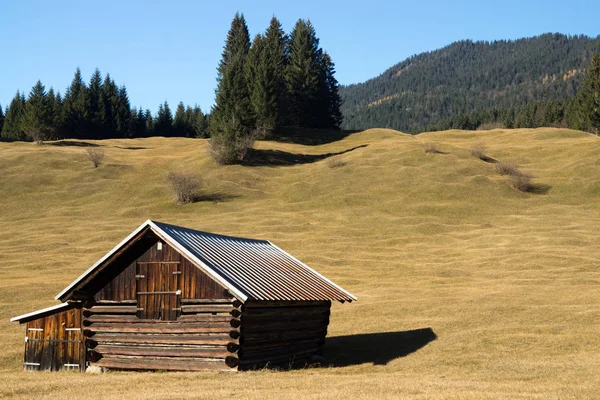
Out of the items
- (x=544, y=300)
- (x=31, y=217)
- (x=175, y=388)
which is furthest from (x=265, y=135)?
(x=175, y=388)

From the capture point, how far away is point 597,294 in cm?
3966

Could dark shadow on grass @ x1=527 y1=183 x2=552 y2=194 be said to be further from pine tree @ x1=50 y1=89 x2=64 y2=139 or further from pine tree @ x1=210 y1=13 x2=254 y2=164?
pine tree @ x1=50 y1=89 x2=64 y2=139

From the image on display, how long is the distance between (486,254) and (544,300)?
1552 centimetres

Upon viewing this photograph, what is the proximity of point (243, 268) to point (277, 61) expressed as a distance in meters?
99.0

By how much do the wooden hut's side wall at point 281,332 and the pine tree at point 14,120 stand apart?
10940 cm

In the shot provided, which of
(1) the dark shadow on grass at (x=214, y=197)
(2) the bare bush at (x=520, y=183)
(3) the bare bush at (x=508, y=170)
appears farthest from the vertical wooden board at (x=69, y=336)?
(3) the bare bush at (x=508, y=170)

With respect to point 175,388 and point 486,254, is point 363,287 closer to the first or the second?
point 486,254

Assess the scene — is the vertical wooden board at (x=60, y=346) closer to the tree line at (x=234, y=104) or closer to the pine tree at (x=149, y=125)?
the tree line at (x=234, y=104)

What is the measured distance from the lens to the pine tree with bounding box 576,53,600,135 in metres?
113

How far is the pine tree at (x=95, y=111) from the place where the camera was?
134m

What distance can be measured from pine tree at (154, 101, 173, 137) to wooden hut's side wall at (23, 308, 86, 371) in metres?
120

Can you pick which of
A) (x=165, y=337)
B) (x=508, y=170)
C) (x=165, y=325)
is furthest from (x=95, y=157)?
(x=165, y=337)

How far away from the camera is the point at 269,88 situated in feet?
363

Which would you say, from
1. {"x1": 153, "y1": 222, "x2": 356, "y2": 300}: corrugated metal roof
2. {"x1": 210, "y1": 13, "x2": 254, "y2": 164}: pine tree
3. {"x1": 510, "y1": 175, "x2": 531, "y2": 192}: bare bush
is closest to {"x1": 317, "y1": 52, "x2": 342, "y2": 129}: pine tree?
{"x1": 210, "y1": 13, "x2": 254, "y2": 164}: pine tree
